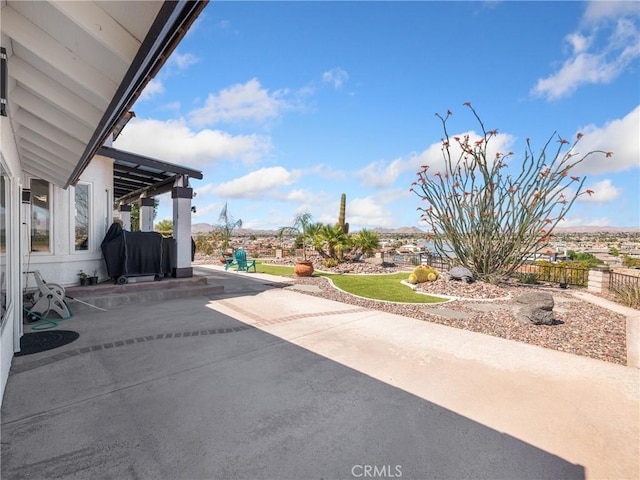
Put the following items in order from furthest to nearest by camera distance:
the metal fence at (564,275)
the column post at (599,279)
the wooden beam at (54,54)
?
the metal fence at (564,275) → the column post at (599,279) → the wooden beam at (54,54)

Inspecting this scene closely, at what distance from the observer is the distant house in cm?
191

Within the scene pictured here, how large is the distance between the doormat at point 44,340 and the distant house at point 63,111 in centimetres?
21

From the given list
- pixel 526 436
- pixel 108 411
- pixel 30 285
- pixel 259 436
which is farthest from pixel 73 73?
pixel 30 285

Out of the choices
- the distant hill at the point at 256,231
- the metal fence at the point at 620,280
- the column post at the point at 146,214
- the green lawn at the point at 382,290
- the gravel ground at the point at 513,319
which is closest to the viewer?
the gravel ground at the point at 513,319

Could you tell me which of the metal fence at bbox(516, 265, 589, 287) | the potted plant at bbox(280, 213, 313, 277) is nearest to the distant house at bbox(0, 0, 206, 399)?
the potted plant at bbox(280, 213, 313, 277)

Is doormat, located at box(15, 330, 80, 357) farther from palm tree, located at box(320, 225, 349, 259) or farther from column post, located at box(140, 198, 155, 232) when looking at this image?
palm tree, located at box(320, 225, 349, 259)

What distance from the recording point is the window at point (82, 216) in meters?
8.80

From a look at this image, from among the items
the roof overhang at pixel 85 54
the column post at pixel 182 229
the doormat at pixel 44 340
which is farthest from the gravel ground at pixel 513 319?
the roof overhang at pixel 85 54

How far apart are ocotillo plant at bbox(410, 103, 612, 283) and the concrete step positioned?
29.3 feet

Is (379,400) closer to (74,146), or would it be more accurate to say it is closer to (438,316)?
(438,316)

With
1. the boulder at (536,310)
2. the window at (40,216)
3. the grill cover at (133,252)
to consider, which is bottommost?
the boulder at (536,310)

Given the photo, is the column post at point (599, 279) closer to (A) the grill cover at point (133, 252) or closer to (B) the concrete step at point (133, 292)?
(B) the concrete step at point (133, 292)

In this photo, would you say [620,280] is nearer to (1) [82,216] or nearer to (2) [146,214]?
(1) [82,216]

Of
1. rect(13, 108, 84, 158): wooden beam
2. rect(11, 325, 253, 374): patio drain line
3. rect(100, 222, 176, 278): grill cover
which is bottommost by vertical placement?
rect(11, 325, 253, 374): patio drain line
